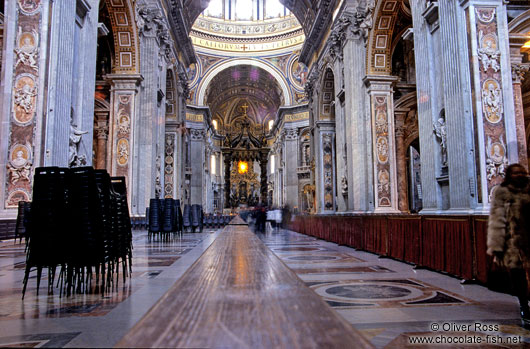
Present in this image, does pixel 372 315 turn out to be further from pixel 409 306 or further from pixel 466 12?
pixel 466 12

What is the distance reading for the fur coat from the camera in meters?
2.96

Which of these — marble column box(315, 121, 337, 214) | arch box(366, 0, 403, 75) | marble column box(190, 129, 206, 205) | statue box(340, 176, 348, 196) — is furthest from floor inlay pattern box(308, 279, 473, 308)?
marble column box(190, 129, 206, 205)

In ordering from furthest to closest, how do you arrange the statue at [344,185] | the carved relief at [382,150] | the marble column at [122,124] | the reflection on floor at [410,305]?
the statue at [344,185] < the carved relief at [382,150] < the marble column at [122,124] < the reflection on floor at [410,305]

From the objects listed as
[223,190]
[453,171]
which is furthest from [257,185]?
[453,171]

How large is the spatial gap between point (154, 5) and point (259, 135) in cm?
3399

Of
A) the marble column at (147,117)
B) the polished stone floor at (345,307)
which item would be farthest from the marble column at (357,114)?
the polished stone floor at (345,307)

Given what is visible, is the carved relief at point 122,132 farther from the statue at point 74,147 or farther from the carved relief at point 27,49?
the carved relief at point 27,49

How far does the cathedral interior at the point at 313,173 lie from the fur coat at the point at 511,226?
0.52m

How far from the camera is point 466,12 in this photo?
7211 millimetres

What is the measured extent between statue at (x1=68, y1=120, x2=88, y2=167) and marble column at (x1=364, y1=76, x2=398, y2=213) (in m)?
8.91

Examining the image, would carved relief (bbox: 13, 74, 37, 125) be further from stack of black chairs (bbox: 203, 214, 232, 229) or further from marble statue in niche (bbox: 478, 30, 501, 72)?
stack of black chairs (bbox: 203, 214, 232, 229)

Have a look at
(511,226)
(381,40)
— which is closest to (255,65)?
(381,40)

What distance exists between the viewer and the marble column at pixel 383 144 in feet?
41.7

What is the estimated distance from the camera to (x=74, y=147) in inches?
318
